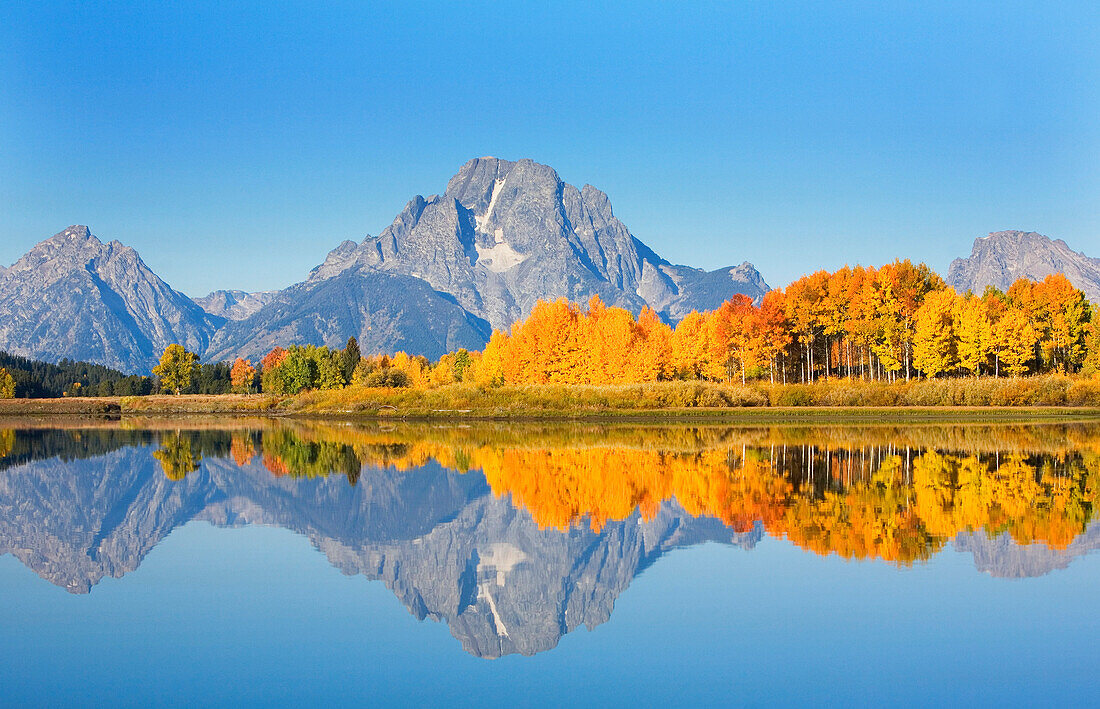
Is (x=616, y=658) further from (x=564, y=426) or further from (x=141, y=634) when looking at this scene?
(x=564, y=426)

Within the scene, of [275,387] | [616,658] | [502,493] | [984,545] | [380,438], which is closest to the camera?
[616,658]

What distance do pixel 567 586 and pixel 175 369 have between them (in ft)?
444

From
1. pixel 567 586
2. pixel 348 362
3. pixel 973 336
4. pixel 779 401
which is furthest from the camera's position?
pixel 348 362

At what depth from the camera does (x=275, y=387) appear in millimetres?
127562

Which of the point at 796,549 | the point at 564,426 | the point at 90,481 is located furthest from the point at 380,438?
the point at 796,549

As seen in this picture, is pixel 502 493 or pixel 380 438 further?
pixel 380 438

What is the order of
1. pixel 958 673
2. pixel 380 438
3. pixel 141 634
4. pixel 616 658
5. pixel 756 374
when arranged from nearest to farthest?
1. pixel 958 673
2. pixel 616 658
3. pixel 141 634
4. pixel 380 438
5. pixel 756 374

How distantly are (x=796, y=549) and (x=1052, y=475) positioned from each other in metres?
15.0

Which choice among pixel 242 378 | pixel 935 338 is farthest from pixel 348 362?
pixel 935 338

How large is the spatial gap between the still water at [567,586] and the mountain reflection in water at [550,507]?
4.7 inches

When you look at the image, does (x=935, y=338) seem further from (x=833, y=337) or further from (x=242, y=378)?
(x=242, y=378)

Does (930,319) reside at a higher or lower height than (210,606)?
higher

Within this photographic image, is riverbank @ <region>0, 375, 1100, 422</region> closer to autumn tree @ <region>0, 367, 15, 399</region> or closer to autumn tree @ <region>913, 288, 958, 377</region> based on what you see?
autumn tree @ <region>913, 288, 958, 377</region>

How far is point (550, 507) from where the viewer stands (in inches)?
997
